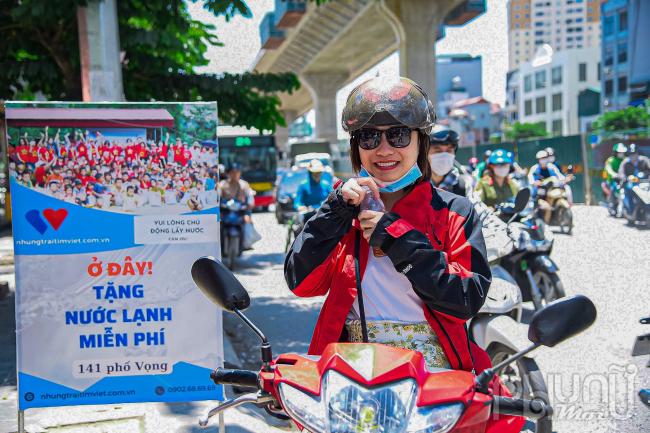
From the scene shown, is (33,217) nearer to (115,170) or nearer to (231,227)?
(115,170)

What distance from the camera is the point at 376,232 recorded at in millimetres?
2340

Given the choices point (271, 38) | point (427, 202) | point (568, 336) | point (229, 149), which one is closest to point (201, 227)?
point (427, 202)

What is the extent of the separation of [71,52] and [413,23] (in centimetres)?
2508

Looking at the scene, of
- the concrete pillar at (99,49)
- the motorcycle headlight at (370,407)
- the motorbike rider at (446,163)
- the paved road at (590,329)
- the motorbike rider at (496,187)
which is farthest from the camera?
the concrete pillar at (99,49)

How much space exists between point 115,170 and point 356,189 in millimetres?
2261

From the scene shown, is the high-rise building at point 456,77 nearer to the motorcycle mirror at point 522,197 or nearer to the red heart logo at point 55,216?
the motorcycle mirror at point 522,197

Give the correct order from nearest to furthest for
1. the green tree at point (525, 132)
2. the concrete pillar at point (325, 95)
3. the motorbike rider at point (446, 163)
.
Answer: the motorbike rider at point (446, 163) < the concrete pillar at point (325, 95) < the green tree at point (525, 132)

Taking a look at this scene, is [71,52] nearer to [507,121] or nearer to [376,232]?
[376,232]

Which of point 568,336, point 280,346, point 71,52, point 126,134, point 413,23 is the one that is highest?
point 413,23

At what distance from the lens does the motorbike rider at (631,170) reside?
17.7 meters

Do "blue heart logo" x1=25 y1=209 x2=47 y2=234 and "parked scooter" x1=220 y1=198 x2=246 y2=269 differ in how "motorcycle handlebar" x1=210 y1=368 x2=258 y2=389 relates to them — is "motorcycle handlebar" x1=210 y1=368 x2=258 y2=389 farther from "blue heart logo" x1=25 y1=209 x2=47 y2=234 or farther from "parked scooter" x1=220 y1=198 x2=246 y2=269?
"parked scooter" x1=220 y1=198 x2=246 y2=269

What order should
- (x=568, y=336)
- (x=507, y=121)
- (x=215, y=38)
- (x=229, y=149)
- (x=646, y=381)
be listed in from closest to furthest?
(x=568, y=336) → (x=646, y=381) → (x=215, y=38) → (x=229, y=149) → (x=507, y=121)

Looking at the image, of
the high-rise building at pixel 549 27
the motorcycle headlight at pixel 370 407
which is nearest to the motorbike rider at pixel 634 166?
the motorcycle headlight at pixel 370 407

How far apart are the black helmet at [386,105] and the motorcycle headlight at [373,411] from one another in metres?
0.85
